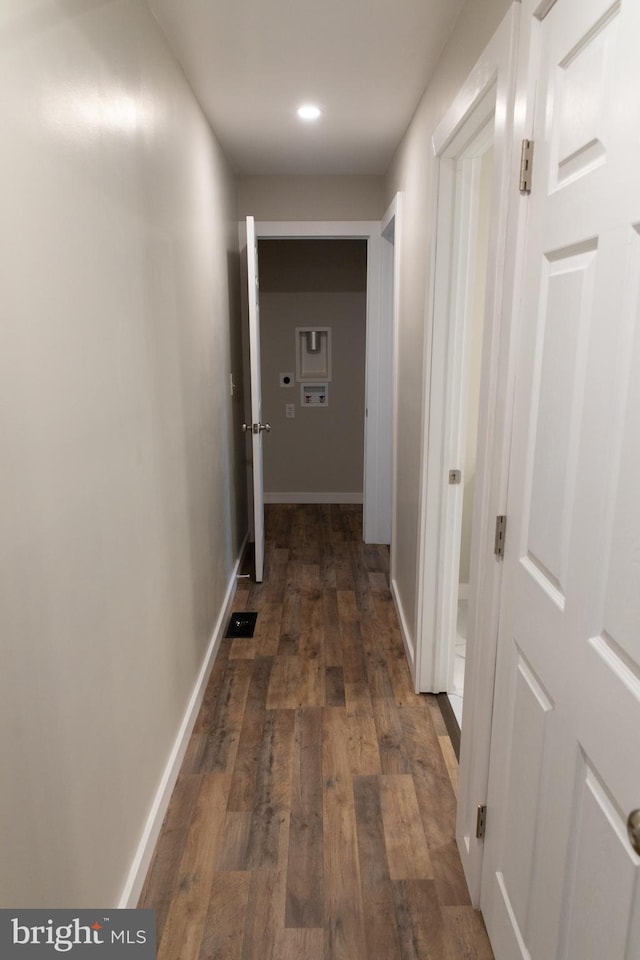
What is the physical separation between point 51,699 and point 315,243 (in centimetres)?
475

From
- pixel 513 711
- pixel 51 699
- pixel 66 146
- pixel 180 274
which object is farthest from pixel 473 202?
pixel 51 699

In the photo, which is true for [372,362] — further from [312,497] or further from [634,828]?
[634,828]

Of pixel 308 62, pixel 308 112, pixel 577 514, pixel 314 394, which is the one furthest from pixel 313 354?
pixel 577 514

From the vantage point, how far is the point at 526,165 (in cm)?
125

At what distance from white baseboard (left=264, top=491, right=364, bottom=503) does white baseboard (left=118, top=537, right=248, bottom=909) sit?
263 centimetres

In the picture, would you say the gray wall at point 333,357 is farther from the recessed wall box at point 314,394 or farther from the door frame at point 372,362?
the door frame at point 372,362

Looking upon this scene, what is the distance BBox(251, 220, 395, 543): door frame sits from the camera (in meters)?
4.11

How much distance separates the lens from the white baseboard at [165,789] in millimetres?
1635

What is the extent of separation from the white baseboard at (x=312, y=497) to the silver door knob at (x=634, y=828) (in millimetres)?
4888

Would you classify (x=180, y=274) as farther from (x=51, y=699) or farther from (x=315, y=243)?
(x=315, y=243)

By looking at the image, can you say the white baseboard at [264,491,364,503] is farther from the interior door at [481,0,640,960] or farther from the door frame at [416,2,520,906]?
the interior door at [481,0,640,960]

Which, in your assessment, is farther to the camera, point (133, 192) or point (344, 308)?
point (344, 308)

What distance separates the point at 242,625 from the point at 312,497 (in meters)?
2.48

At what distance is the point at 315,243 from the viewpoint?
17.1ft
